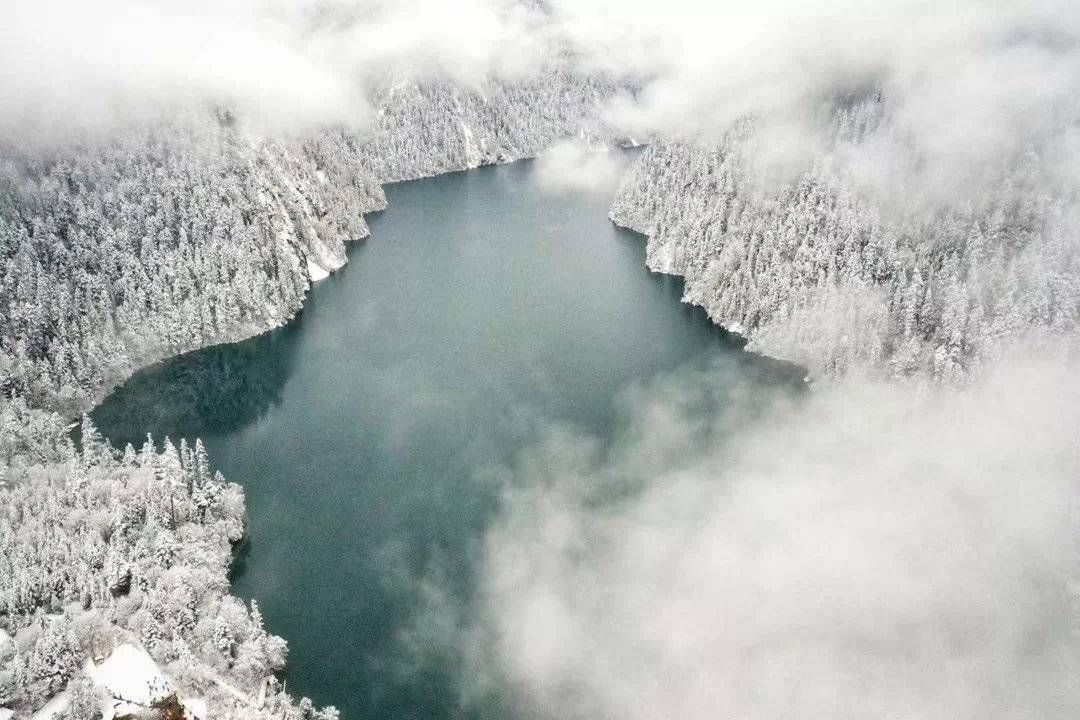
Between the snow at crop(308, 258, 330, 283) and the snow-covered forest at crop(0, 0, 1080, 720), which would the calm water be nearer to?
the snow at crop(308, 258, 330, 283)

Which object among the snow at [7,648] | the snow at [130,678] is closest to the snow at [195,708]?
the snow at [130,678]

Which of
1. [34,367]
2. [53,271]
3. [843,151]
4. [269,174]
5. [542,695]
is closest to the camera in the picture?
[542,695]

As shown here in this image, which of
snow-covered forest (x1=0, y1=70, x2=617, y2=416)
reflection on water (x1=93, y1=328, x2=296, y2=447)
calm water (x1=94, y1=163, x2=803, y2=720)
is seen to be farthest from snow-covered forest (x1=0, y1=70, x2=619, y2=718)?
calm water (x1=94, y1=163, x2=803, y2=720)

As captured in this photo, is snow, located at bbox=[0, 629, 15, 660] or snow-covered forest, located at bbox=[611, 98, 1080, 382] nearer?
snow, located at bbox=[0, 629, 15, 660]

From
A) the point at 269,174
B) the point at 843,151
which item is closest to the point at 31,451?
the point at 269,174

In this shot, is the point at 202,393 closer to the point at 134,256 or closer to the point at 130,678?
the point at 134,256

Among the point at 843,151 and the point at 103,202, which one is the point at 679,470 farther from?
the point at 103,202

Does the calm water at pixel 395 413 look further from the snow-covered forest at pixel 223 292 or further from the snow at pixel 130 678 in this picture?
the snow at pixel 130 678

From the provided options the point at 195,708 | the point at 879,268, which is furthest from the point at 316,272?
the point at 195,708
